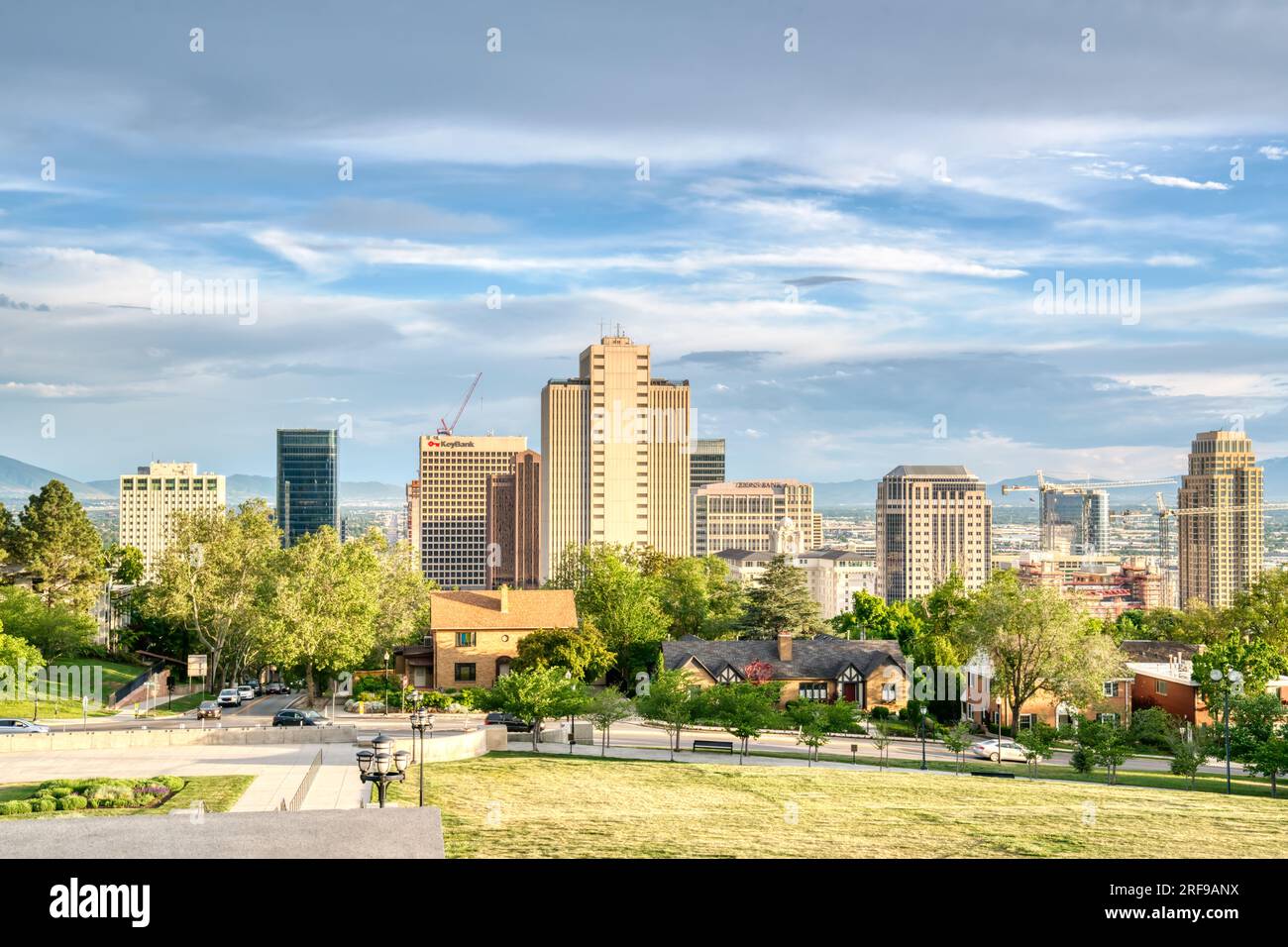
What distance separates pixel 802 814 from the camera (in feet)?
99.9

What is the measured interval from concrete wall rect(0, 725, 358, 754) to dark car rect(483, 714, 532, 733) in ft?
24.7

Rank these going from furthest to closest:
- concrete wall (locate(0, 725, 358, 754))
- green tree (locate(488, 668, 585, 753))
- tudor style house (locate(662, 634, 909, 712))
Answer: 1. tudor style house (locate(662, 634, 909, 712))
2. green tree (locate(488, 668, 585, 753))
3. concrete wall (locate(0, 725, 358, 754))

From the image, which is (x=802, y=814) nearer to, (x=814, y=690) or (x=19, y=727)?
(x=19, y=727)

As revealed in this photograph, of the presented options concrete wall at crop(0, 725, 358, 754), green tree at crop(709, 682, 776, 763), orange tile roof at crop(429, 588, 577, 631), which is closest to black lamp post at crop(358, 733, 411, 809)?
concrete wall at crop(0, 725, 358, 754)

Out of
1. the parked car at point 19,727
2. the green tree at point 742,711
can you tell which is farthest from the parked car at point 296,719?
the green tree at point 742,711

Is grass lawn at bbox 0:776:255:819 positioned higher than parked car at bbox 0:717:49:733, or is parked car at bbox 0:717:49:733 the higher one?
grass lawn at bbox 0:776:255:819

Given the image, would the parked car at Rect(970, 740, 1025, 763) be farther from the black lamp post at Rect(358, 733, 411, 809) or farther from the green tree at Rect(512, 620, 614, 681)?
the black lamp post at Rect(358, 733, 411, 809)

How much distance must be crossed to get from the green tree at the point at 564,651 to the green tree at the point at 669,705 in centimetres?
1040

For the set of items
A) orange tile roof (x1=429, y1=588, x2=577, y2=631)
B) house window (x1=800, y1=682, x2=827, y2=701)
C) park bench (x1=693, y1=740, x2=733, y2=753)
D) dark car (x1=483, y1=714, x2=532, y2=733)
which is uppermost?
orange tile roof (x1=429, y1=588, x2=577, y2=631)

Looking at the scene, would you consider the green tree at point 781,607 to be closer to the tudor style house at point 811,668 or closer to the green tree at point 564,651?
the tudor style house at point 811,668

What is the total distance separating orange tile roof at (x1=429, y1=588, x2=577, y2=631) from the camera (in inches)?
2734

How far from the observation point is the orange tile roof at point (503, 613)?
6944cm
